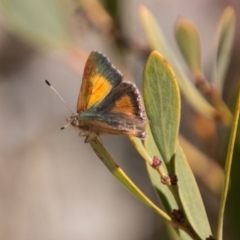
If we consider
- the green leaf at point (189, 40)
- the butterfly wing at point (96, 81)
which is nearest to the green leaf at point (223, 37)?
the green leaf at point (189, 40)

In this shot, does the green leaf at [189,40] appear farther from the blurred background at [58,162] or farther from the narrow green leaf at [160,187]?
the blurred background at [58,162]

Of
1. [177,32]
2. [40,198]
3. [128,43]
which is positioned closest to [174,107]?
[177,32]

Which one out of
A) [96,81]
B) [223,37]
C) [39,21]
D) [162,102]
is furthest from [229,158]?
[39,21]

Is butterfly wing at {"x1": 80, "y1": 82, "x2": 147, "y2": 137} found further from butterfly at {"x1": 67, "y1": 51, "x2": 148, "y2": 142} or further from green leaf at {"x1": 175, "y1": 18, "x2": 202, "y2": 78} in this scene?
green leaf at {"x1": 175, "y1": 18, "x2": 202, "y2": 78}

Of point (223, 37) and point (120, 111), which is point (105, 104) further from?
point (223, 37)

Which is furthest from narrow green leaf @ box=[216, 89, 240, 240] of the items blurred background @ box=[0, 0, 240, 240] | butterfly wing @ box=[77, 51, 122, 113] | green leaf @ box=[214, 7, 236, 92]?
blurred background @ box=[0, 0, 240, 240]

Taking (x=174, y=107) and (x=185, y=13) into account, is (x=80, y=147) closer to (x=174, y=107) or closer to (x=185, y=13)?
(x=185, y=13)
